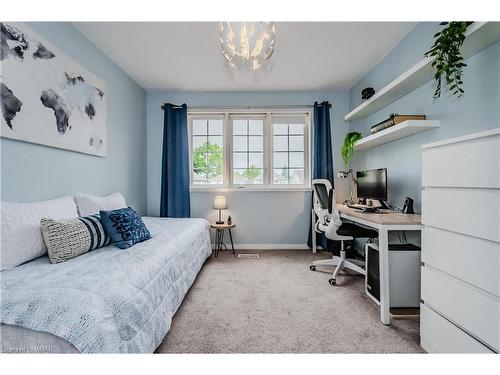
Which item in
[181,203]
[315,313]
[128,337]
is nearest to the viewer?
[128,337]

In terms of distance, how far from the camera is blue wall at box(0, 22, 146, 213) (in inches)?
71.5

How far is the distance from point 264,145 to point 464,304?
3.21 metres

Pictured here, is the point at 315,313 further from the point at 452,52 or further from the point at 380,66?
the point at 380,66

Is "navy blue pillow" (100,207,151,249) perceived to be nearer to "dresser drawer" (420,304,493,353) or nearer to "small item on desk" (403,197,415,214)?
"dresser drawer" (420,304,493,353)

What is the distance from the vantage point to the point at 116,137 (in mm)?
3143

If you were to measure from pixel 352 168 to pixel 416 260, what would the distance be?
2.11 meters

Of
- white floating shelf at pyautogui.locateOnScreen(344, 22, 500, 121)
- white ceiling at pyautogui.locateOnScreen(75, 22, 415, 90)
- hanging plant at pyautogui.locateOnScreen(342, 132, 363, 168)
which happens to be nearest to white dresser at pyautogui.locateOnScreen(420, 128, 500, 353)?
white floating shelf at pyautogui.locateOnScreen(344, 22, 500, 121)

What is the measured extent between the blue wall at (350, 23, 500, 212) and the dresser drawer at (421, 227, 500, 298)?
88cm

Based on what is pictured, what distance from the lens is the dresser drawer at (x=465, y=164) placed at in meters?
1.15

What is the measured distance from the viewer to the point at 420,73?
211 centimetres

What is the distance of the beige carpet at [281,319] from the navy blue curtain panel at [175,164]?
1.33m

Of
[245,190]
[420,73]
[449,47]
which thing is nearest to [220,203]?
[245,190]

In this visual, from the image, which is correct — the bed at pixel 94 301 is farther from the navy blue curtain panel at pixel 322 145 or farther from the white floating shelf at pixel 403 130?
the navy blue curtain panel at pixel 322 145
